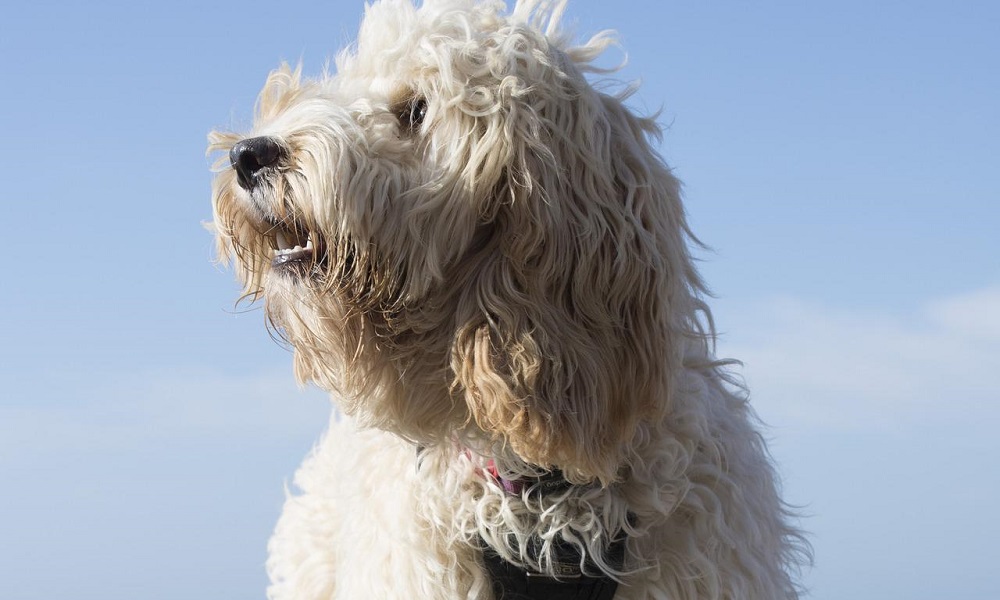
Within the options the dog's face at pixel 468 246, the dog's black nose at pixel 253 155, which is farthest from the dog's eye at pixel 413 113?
the dog's black nose at pixel 253 155

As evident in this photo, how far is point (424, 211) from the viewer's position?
132 inches

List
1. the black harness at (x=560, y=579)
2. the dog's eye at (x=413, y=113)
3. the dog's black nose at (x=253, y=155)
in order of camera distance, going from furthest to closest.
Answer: the black harness at (x=560, y=579), the dog's eye at (x=413, y=113), the dog's black nose at (x=253, y=155)

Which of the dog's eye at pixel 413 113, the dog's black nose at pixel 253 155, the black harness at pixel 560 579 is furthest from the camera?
the black harness at pixel 560 579

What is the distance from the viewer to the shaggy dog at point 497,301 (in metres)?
3.36

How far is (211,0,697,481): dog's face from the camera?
334 cm

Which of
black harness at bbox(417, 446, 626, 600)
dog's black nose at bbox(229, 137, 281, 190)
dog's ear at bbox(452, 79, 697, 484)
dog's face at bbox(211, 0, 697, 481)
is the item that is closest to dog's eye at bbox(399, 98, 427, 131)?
dog's face at bbox(211, 0, 697, 481)

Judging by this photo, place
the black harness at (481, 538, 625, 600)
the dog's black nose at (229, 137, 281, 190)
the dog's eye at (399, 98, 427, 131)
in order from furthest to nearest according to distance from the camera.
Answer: the black harness at (481, 538, 625, 600), the dog's eye at (399, 98, 427, 131), the dog's black nose at (229, 137, 281, 190)

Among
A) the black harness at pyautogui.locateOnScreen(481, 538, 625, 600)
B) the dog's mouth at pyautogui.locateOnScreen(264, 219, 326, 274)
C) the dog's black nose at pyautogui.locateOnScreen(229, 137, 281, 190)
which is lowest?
the black harness at pyautogui.locateOnScreen(481, 538, 625, 600)

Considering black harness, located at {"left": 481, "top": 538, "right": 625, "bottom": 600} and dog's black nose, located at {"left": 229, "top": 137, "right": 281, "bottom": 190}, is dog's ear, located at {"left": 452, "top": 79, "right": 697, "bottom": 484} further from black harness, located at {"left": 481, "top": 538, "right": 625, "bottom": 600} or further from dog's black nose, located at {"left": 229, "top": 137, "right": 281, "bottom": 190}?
dog's black nose, located at {"left": 229, "top": 137, "right": 281, "bottom": 190}

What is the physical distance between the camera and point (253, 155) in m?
3.31

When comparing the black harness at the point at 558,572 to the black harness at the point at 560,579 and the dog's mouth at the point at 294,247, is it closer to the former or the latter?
the black harness at the point at 560,579

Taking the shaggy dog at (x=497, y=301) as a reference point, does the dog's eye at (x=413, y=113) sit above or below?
above

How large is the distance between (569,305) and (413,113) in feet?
2.40

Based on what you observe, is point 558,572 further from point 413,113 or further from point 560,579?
point 413,113
